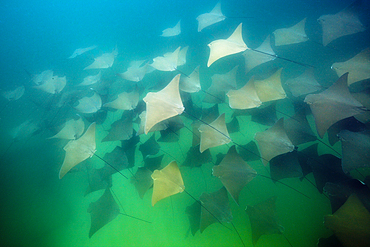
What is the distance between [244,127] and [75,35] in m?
15.4

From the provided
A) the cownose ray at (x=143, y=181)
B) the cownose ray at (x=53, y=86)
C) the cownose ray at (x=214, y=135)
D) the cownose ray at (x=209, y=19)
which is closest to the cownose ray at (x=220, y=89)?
the cownose ray at (x=214, y=135)

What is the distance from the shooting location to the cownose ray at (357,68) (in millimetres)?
2826

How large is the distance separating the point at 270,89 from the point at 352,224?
2.35m

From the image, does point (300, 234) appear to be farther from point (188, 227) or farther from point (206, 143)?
point (206, 143)

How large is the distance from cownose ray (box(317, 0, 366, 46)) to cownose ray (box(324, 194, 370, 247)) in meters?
3.81

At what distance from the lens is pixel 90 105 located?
4.15 m

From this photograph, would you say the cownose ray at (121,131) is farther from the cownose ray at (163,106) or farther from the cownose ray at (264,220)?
the cownose ray at (264,220)

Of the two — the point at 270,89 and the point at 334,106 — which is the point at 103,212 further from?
the point at 334,106

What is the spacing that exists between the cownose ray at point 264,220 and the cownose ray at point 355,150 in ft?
3.88

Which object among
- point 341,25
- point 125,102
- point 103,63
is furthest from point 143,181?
point 341,25

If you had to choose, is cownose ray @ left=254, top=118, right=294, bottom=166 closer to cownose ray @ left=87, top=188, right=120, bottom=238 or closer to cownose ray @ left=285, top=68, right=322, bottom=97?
cownose ray @ left=285, top=68, right=322, bottom=97

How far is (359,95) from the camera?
9.11ft

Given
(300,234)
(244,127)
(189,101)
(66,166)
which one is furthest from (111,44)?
(300,234)

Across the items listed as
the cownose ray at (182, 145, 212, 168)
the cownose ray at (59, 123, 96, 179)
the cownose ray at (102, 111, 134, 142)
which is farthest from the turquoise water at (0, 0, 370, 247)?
the cownose ray at (59, 123, 96, 179)
